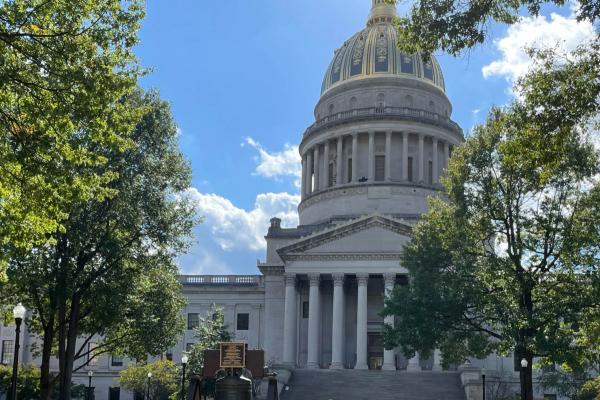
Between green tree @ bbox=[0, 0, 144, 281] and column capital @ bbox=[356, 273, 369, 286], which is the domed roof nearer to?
column capital @ bbox=[356, 273, 369, 286]

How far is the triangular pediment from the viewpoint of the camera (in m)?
69.2

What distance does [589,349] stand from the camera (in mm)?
36656

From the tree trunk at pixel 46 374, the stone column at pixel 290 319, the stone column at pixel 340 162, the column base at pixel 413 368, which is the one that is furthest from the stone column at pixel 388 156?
the tree trunk at pixel 46 374

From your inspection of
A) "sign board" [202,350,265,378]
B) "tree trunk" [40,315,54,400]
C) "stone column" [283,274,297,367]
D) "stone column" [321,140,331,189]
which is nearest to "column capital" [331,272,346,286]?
"stone column" [283,274,297,367]

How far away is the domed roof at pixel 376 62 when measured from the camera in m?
89.4

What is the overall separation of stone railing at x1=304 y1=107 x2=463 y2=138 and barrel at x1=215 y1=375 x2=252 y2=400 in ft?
218

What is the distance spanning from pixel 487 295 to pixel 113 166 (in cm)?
1665

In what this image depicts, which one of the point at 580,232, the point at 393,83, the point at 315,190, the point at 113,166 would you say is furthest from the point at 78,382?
the point at 580,232

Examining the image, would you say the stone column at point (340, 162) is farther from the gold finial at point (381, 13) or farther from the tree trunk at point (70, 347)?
the tree trunk at point (70, 347)

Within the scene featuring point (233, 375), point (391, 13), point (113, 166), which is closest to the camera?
point (233, 375)

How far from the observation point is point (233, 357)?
21.9 m

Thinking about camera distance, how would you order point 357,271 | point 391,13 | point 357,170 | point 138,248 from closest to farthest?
point 138,248, point 357,271, point 357,170, point 391,13

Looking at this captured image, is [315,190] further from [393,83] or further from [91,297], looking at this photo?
[91,297]

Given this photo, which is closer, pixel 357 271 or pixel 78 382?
pixel 357 271
